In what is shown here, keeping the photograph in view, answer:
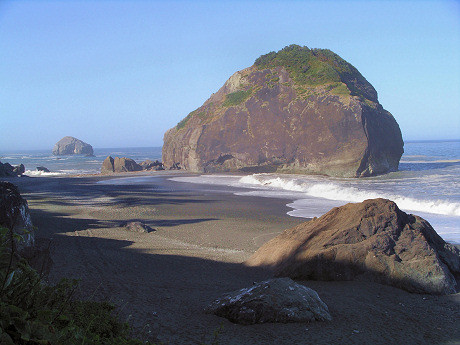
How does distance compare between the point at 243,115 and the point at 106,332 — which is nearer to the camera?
the point at 106,332

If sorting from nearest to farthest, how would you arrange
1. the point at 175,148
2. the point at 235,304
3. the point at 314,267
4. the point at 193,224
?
1. the point at 235,304
2. the point at 314,267
3. the point at 193,224
4. the point at 175,148

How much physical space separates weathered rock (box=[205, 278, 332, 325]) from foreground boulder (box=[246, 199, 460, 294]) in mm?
1994

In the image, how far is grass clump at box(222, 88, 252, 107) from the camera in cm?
4697

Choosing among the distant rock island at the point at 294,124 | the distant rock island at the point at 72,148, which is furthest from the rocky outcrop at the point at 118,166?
the distant rock island at the point at 72,148

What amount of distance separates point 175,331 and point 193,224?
9.71 m

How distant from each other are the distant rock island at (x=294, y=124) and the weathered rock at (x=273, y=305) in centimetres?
3348

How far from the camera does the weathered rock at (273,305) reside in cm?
481

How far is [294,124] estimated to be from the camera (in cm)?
4206

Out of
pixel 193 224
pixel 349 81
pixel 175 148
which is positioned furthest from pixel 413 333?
pixel 175 148

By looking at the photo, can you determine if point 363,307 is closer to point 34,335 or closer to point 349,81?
point 34,335

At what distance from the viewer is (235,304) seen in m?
5.04

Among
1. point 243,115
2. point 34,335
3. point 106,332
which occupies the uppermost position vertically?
point 243,115

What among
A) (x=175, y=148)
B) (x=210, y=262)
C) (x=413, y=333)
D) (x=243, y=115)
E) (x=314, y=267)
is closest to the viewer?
(x=413, y=333)

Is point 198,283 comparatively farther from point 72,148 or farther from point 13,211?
point 72,148
